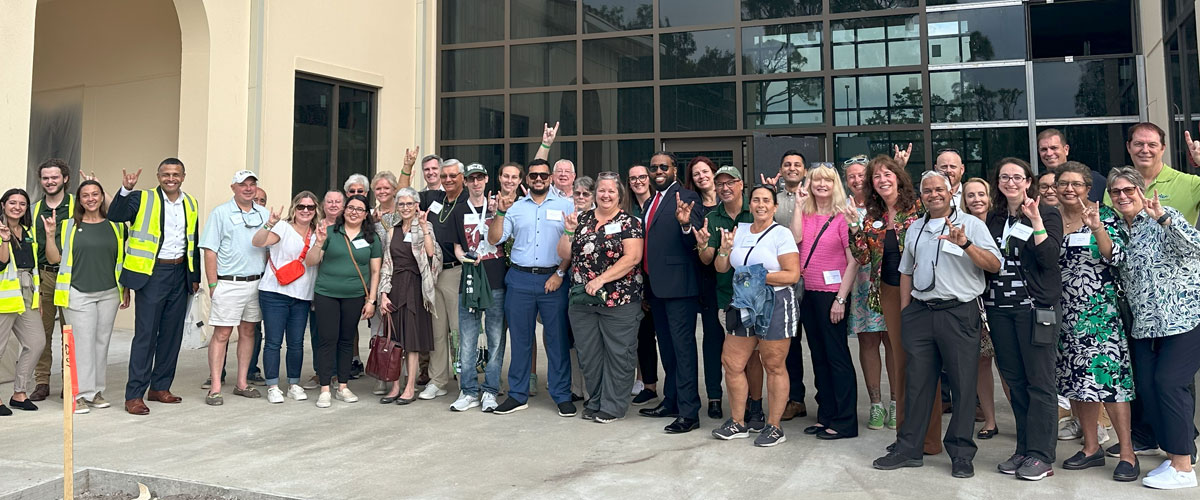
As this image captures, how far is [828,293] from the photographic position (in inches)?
204

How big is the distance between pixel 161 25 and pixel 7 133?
3.84 m

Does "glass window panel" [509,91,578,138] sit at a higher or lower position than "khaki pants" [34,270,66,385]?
higher

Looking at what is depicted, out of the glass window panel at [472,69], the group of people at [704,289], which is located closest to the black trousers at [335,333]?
the group of people at [704,289]

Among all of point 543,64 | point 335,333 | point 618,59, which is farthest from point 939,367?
point 543,64

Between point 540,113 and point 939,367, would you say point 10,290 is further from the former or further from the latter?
point 540,113

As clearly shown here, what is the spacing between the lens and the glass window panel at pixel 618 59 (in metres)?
11.3

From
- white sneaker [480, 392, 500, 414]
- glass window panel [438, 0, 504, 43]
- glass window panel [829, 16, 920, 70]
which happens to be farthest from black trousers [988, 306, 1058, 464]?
glass window panel [438, 0, 504, 43]

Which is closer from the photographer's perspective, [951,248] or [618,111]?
[951,248]

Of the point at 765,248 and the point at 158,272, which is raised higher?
the point at 765,248

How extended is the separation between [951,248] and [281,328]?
16.1ft

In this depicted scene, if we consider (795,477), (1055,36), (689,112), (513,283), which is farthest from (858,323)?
(1055,36)

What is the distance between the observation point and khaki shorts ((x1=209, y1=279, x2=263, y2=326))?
6.32 meters

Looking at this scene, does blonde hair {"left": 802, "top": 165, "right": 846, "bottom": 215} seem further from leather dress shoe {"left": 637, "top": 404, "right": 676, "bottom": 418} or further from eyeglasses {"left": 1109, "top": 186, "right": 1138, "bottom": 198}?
leather dress shoe {"left": 637, "top": 404, "right": 676, "bottom": 418}

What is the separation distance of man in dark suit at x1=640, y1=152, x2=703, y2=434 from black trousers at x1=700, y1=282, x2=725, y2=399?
0.11 metres
